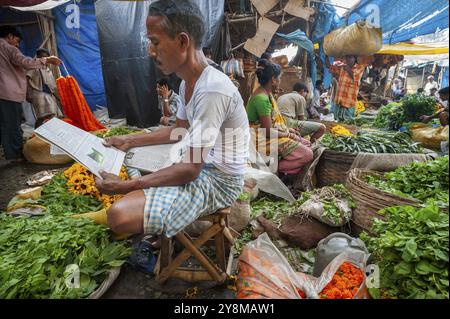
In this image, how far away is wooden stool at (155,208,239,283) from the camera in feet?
6.58

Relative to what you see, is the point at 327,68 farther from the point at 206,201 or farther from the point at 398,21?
the point at 206,201

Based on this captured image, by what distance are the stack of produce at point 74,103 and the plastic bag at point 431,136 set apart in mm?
6321

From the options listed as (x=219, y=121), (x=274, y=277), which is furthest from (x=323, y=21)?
(x=274, y=277)

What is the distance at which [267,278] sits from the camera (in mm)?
1673

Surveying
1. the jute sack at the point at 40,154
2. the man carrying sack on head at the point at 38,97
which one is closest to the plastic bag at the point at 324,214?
the jute sack at the point at 40,154

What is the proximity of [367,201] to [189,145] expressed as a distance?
5.93 feet

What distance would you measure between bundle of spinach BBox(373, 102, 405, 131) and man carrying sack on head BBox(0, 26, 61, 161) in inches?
310

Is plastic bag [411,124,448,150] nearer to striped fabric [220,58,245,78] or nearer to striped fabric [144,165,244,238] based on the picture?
striped fabric [220,58,245,78]

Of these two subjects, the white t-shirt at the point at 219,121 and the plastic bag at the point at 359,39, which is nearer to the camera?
the white t-shirt at the point at 219,121

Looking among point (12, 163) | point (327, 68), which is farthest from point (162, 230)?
point (327, 68)

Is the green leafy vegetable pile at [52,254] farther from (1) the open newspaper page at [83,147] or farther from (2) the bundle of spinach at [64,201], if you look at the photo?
(1) the open newspaper page at [83,147]

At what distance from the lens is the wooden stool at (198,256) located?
79.0 inches

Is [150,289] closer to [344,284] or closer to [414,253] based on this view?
[344,284]

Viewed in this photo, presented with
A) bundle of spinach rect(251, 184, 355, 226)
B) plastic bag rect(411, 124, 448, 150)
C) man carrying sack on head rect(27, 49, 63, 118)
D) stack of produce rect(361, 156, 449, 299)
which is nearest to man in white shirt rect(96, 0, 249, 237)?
stack of produce rect(361, 156, 449, 299)
